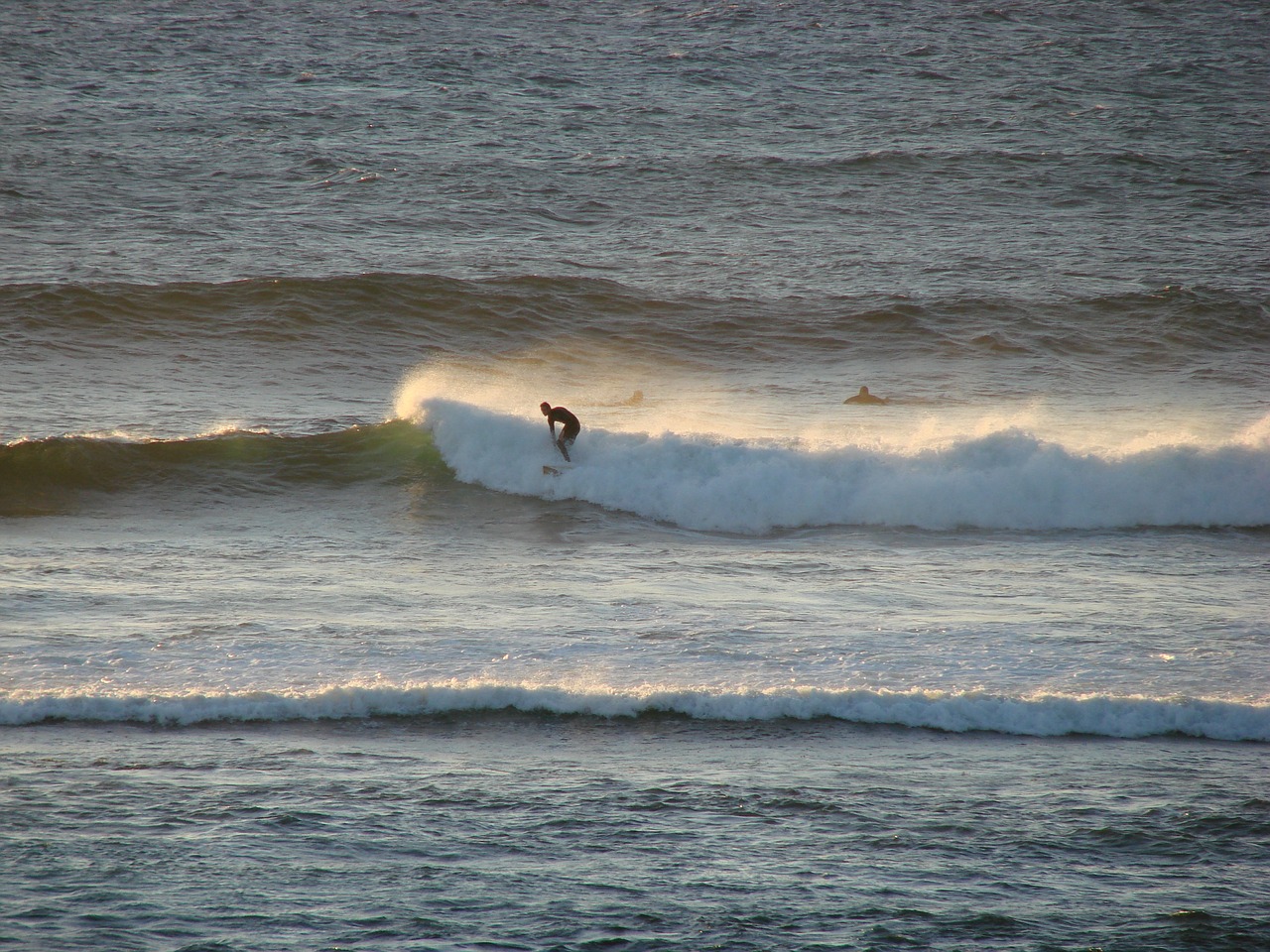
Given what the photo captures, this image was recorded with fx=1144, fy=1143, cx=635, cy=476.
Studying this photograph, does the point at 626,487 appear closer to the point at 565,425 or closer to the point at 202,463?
the point at 565,425

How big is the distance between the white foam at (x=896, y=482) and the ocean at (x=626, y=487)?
6 centimetres

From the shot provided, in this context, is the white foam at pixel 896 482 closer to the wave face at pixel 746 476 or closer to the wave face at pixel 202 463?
the wave face at pixel 746 476

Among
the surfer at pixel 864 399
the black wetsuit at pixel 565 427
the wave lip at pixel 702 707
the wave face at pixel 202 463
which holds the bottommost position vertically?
the wave lip at pixel 702 707

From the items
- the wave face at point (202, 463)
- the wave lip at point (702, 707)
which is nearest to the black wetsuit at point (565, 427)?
the wave face at point (202, 463)

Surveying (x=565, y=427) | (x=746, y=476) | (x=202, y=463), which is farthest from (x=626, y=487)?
(x=202, y=463)

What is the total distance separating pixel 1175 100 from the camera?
29.5 meters

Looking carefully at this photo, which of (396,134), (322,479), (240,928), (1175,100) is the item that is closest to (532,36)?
(396,134)

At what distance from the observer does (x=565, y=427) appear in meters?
12.7

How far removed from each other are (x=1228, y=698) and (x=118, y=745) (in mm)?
6266

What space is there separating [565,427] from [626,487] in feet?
3.35

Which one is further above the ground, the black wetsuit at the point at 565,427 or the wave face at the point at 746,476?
the black wetsuit at the point at 565,427

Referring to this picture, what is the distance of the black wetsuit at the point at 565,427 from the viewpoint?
1266cm

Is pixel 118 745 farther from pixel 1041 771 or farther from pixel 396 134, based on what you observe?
pixel 396 134

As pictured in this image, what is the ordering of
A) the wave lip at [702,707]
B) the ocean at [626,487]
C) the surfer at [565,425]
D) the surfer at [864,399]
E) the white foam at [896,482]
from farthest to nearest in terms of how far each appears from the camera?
1. the surfer at [864,399]
2. the surfer at [565,425]
3. the white foam at [896,482]
4. the wave lip at [702,707]
5. the ocean at [626,487]
